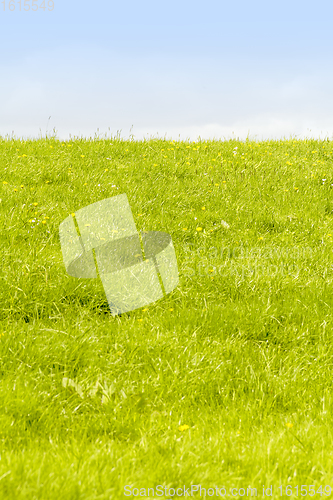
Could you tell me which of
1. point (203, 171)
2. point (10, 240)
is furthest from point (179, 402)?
point (203, 171)

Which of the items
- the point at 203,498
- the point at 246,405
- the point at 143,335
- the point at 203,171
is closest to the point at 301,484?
the point at 203,498

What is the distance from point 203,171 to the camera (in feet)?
29.5

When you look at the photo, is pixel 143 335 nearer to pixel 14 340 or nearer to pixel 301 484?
pixel 14 340

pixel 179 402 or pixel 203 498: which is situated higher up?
pixel 203 498

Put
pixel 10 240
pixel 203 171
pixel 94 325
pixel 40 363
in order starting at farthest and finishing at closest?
pixel 203 171 < pixel 10 240 < pixel 94 325 < pixel 40 363

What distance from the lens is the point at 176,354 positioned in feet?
12.4

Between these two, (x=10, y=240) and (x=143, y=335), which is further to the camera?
(x=10, y=240)

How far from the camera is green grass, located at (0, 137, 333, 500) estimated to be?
2527 millimetres

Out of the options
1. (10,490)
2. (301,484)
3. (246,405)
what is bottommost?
(246,405)

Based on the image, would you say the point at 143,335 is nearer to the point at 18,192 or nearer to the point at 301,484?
the point at 301,484

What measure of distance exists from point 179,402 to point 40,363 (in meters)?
1.20

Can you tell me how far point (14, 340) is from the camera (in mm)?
3838

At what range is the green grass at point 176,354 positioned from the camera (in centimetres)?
253

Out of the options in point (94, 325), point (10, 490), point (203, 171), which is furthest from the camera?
point (203, 171)
